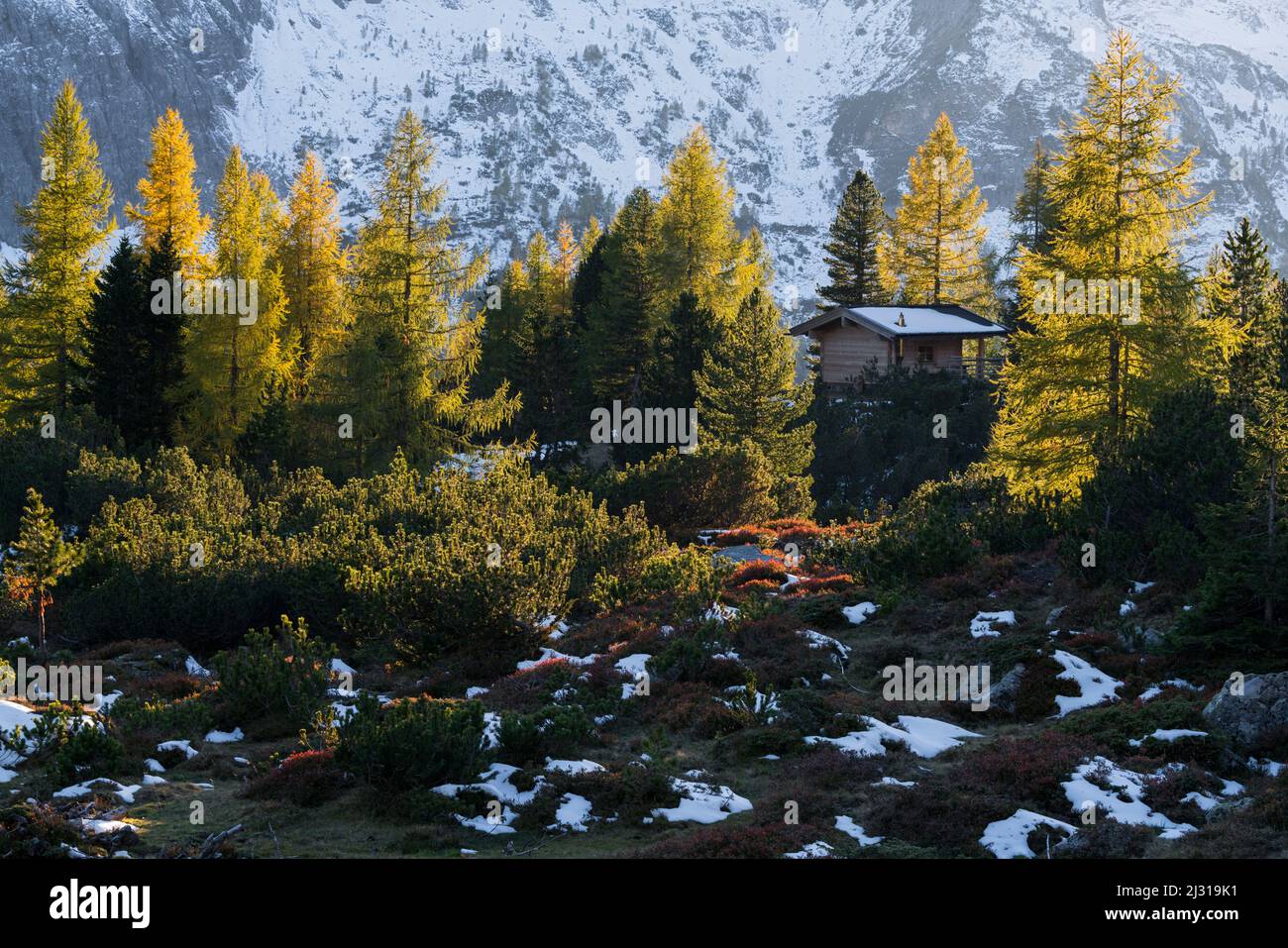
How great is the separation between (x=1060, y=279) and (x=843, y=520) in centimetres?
1403

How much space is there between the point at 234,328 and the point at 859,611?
24.4m

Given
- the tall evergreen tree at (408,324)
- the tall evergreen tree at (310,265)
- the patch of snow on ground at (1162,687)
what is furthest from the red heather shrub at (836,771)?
the tall evergreen tree at (310,265)

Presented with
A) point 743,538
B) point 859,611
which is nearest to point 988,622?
point 859,611

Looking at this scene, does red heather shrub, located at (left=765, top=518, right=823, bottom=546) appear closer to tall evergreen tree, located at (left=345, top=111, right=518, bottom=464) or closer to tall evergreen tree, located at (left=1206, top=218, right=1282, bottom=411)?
tall evergreen tree, located at (left=1206, top=218, right=1282, bottom=411)

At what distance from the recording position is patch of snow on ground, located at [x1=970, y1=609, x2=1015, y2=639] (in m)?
16.1

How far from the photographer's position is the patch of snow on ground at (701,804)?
9930mm

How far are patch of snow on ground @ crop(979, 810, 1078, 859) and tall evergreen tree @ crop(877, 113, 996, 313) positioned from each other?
164 feet

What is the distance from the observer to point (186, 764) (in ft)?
38.4

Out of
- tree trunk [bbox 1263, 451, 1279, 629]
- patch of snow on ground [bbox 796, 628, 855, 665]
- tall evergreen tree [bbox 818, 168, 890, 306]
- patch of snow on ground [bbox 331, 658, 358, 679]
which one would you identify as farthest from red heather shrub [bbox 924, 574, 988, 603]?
tall evergreen tree [bbox 818, 168, 890, 306]

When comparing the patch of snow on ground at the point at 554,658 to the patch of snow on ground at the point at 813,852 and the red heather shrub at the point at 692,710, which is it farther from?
the patch of snow on ground at the point at 813,852

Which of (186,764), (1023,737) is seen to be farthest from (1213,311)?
(186,764)

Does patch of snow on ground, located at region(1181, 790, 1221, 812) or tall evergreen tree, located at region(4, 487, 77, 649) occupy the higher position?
tall evergreen tree, located at region(4, 487, 77, 649)

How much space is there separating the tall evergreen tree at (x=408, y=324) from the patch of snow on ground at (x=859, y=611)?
60.6 ft
